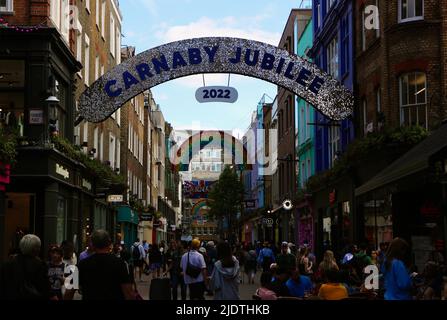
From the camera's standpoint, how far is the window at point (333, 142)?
3255cm

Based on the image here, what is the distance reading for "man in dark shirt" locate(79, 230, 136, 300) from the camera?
309 inches

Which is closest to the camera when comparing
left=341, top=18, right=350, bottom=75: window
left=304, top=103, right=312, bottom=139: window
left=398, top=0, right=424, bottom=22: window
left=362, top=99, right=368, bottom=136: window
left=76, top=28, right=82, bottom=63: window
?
left=398, top=0, right=424, bottom=22: window

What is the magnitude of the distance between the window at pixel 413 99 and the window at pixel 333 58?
9.39m

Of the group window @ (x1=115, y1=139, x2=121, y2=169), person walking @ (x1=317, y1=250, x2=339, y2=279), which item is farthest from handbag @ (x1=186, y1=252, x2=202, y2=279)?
window @ (x1=115, y1=139, x2=121, y2=169)

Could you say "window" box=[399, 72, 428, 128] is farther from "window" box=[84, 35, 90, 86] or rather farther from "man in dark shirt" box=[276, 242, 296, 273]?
"window" box=[84, 35, 90, 86]

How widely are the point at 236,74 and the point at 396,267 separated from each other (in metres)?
14.3

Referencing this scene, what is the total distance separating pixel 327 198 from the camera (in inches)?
1336

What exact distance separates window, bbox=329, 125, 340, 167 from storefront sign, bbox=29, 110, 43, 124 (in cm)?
1394

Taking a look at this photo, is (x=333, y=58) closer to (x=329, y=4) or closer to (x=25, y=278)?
(x=329, y=4)

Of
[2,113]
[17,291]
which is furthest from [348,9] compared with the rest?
[17,291]

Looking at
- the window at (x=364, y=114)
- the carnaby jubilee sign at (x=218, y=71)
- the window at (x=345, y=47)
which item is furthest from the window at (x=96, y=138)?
the window at (x=364, y=114)
